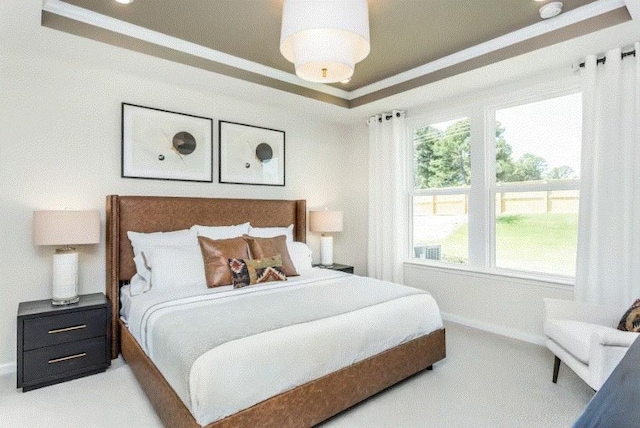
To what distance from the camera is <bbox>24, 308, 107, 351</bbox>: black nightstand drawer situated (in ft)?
8.16

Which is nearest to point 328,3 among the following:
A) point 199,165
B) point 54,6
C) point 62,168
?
point 54,6

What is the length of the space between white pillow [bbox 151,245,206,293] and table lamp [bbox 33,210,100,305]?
51 centimetres

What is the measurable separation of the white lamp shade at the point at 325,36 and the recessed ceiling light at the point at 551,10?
1.47 metres

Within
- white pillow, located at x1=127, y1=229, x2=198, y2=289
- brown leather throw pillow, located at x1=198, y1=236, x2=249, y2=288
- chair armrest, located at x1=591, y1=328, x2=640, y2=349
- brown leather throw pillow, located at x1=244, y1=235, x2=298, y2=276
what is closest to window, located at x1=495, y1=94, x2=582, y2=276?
chair armrest, located at x1=591, y1=328, x2=640, y2=349

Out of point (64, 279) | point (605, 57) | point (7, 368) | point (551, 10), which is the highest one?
point (551, 10)

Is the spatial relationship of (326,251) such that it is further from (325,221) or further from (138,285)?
(138,285)

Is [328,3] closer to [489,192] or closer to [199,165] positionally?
[199,165]

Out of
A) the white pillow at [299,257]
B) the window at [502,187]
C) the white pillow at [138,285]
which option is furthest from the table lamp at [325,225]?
the white pillow at [138,285]

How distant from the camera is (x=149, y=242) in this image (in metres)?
3.17

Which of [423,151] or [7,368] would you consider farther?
[423,151]

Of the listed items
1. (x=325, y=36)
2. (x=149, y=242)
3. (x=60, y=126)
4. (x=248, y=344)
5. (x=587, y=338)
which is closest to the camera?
(x=248, y=344)

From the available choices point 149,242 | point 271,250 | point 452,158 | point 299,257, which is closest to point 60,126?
point 149,242

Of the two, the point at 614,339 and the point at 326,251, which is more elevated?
the point at 326,251

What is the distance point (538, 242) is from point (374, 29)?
2.59m
